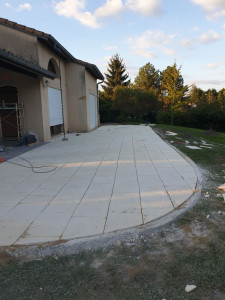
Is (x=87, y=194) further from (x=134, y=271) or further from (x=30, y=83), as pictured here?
(x=30, y=83)

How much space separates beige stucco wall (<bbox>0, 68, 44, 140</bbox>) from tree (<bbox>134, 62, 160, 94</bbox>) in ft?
116

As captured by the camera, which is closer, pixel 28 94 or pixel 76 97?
pixel 28 94

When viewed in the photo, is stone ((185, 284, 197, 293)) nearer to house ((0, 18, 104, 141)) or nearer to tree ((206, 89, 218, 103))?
house ((0, 18, 104, 141))

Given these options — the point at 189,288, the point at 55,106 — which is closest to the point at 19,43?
the point at 55,106

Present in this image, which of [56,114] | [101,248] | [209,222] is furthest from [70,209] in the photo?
[56,114]

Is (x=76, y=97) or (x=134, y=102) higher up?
(x=134, y=102)

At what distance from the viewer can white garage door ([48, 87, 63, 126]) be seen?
11598 millimetres

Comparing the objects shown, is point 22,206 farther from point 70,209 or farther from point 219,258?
point 219,258

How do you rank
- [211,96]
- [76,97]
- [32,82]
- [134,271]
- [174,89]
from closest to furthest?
[134,271]
[32,82]
[76,97]
[174,89]
[211,96]

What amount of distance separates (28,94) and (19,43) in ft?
6.92

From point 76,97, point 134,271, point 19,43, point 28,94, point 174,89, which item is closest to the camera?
point 134,271

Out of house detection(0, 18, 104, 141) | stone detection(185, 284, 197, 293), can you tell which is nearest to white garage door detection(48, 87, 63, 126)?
house detection(0, 18, 104, 141)

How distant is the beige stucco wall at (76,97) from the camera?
1444 cm

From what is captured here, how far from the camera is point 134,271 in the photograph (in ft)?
7.16
